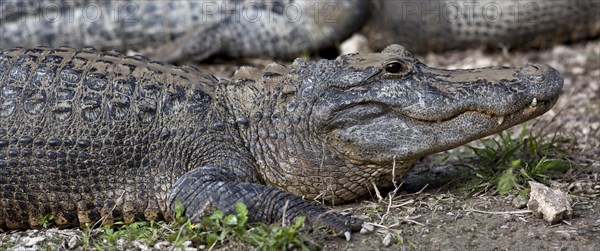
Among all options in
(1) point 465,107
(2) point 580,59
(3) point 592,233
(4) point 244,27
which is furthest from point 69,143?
(2) point 580,59

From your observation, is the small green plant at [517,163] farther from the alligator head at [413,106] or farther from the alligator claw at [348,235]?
the alligator claw at [348,235]

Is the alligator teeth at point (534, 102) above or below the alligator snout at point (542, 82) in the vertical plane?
below

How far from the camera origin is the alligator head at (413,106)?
4.19 m

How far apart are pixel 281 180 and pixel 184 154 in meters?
0.51

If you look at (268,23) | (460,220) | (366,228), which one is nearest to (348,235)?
(366,228)

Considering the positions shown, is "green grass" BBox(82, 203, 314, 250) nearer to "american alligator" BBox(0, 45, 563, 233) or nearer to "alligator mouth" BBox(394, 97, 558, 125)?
"american alligator" BBox(0, 45, 563, 233)

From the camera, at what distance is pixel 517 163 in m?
4.50

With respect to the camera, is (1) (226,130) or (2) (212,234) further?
(1) (226,130)

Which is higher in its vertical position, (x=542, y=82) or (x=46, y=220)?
(x=542, y=82)

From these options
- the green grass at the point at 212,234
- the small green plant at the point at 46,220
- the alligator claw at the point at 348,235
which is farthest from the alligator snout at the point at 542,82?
the small green plant at the point at 46,220

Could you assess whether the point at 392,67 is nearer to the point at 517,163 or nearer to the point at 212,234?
the point at 517,163

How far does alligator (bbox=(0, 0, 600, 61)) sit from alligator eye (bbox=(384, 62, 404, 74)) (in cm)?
385

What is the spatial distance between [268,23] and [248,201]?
14.2ft

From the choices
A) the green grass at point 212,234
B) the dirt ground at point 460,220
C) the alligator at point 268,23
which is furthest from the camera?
the alligator at point 268,23
